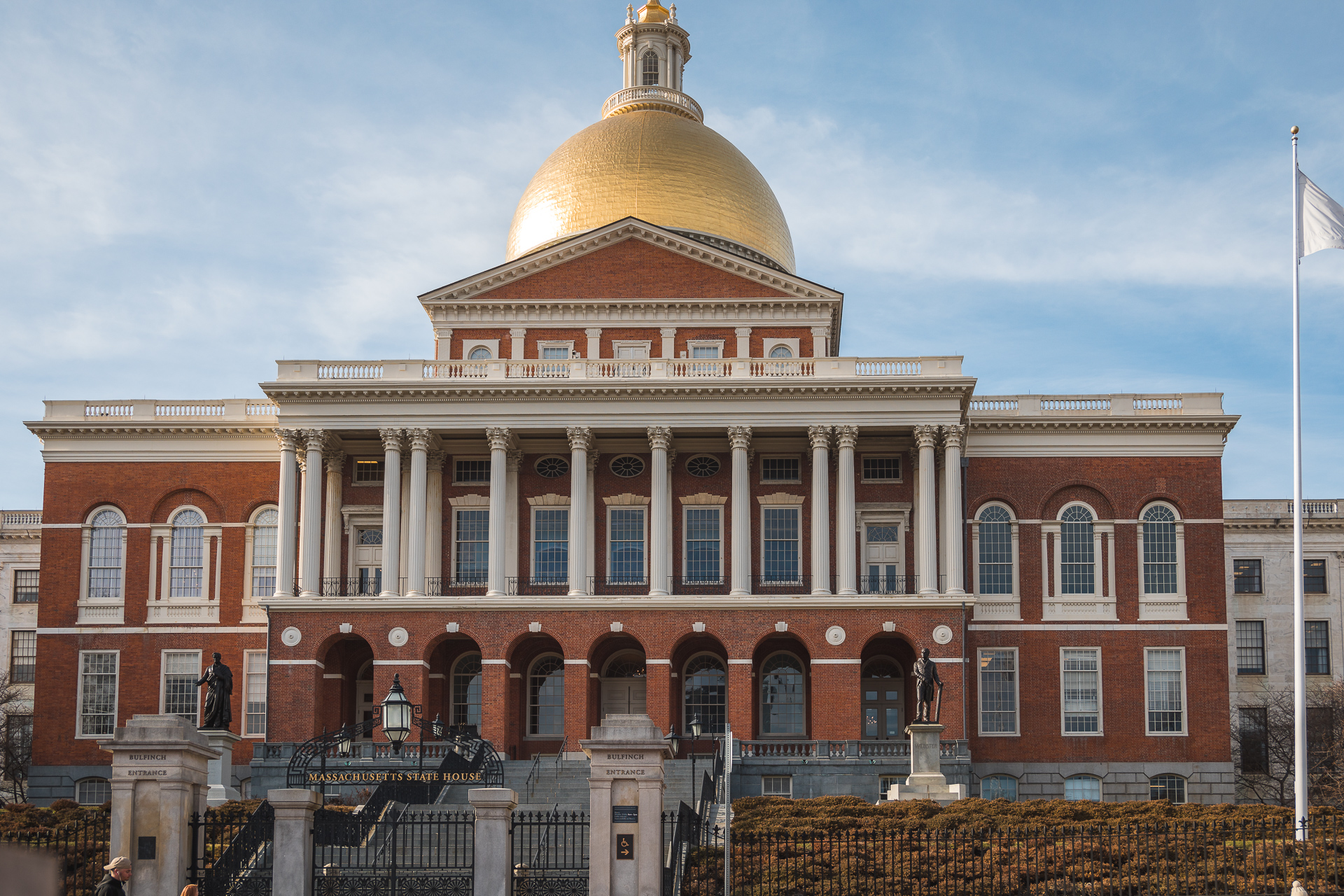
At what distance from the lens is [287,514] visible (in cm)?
5153

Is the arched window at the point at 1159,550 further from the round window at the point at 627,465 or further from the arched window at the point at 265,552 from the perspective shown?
the arched window at the point at 265,552

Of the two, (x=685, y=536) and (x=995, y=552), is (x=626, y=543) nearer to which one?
(x=685, y=536)

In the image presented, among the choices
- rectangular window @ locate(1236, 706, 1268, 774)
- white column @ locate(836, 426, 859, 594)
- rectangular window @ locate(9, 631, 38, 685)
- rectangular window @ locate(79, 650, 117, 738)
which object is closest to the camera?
white column @ locate(836, 426, 859, 594)

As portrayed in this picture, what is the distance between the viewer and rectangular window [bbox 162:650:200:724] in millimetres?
54375

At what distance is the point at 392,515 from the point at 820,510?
14.1 meters

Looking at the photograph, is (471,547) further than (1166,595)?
No

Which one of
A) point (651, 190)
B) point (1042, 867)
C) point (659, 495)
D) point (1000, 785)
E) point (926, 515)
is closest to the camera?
point (1042, 867)

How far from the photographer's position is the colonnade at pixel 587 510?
2005 inches

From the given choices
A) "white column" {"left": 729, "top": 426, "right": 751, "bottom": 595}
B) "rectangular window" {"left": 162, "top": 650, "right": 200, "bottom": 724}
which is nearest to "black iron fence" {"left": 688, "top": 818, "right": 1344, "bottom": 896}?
"white column" {"left": 729, "top": 426, "right": 751, "bottom": 595}

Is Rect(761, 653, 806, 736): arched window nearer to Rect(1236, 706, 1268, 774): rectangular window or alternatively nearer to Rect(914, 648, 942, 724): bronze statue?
Rect(914, 648, 942, 724): bronze statue

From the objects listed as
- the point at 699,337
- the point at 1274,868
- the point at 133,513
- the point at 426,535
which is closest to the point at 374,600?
the point at 426,535

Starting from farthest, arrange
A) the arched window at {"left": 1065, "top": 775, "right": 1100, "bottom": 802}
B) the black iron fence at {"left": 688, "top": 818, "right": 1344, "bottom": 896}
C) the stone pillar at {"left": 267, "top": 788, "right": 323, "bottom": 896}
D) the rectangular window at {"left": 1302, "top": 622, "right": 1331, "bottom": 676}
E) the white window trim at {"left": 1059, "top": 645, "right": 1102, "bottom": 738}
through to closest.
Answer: the rectangular window at {"left": 1302, "top": 622, "right": 1331, "bottom": 676}, the white window trim at {"left": 1059, "top": 645, "right": 1102, "bottom": 738}, the arched window at {"left": 1065, "top": 775, "right": 1100, "bottom": 802}, the black iron fence at {"left": 688, "top": 818, "right": 1344, "bottom": 896}, the stone pillar at {"left": 267, "top": 788, "right": 323, "bottom": 896}

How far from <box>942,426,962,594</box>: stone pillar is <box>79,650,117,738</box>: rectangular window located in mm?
29019

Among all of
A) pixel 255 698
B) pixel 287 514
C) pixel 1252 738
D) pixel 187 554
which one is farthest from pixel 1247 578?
pixel 187 554
